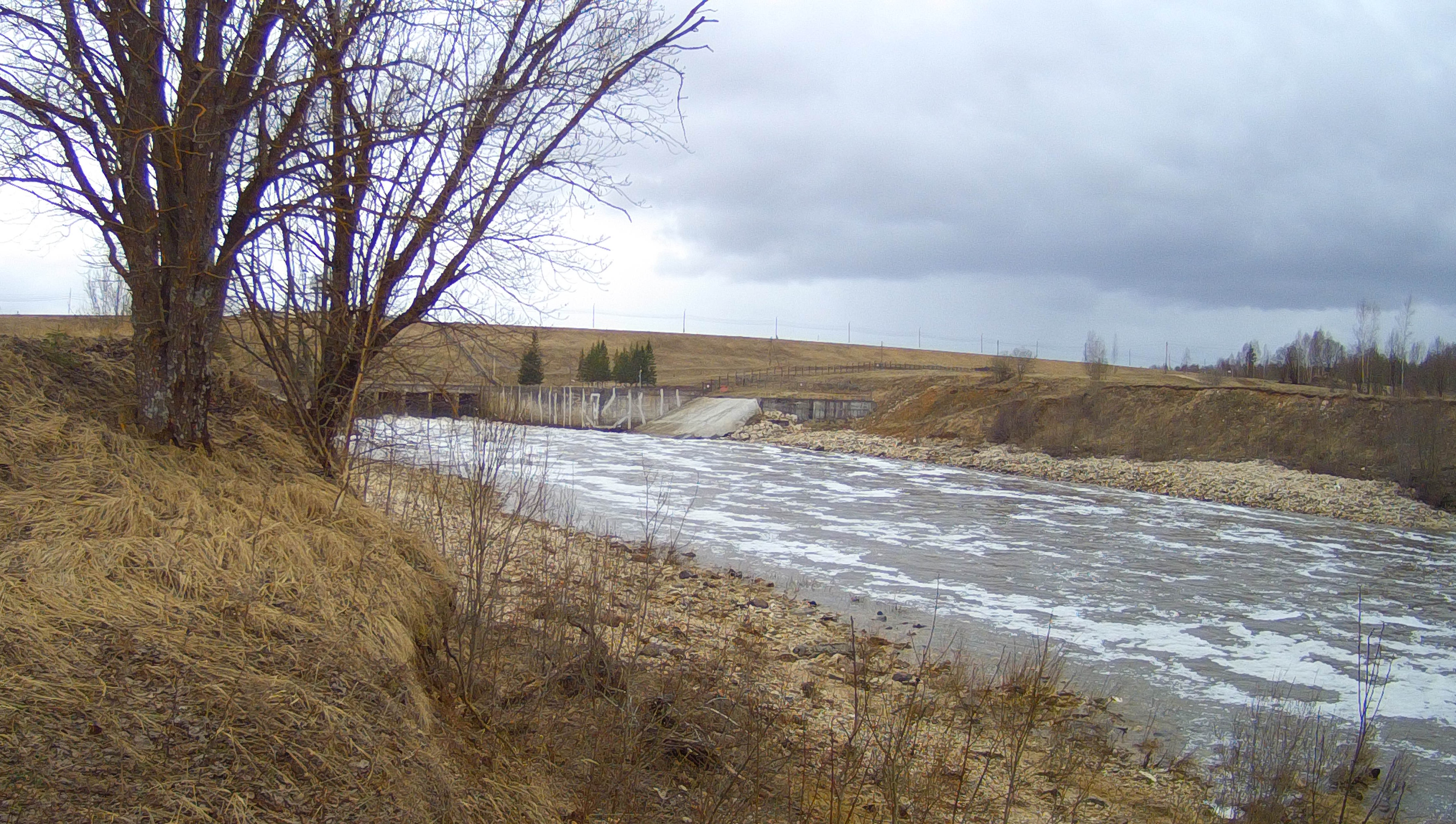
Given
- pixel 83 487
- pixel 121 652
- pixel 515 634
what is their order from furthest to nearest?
1. pixel 515 634
2. pixel 83 487
3. pixel 121 652

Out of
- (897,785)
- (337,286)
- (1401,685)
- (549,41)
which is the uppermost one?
(549,41)

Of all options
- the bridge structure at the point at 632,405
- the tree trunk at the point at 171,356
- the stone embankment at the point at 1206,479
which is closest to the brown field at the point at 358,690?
the tree trunk at the point at 171,356

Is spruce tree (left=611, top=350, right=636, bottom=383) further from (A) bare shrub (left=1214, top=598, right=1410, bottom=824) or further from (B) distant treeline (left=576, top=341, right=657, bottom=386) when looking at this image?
(A) bare shrub (left=1214, top=598, right=1410, bottom=824)

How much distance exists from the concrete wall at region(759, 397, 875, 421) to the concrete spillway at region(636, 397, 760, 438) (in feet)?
3.91

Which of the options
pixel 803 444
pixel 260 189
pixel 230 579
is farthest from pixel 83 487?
pixel 803 444

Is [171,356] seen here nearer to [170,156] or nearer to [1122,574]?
[170,156]

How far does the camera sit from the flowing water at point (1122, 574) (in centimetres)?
929

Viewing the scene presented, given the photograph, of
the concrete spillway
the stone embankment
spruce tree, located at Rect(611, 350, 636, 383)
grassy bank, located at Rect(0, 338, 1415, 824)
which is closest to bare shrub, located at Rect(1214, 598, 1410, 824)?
grassy bank, located at Rect(0, 338, 1415, 824)

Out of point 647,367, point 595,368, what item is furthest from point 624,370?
point 595,368

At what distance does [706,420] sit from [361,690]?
5066 cm

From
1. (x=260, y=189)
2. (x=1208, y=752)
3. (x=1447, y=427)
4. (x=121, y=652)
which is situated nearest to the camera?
(x=121, y=652)

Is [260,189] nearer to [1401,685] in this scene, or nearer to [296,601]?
Result: [296,601]

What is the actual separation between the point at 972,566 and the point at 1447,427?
26.5 metres

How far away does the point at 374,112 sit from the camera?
20.0ft
